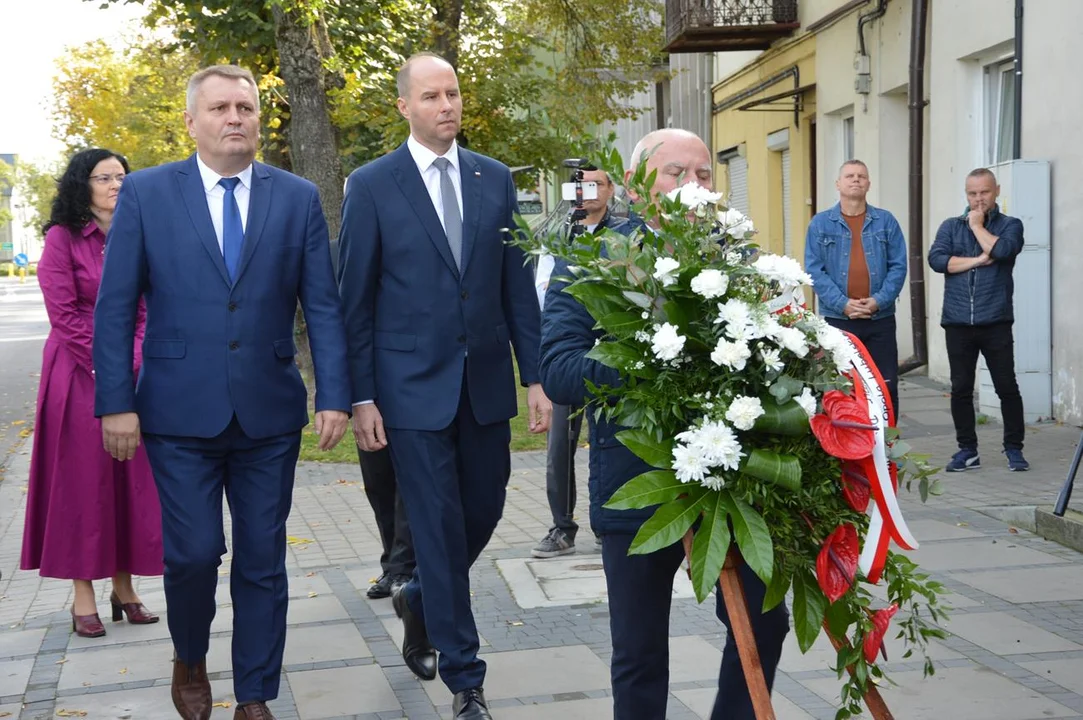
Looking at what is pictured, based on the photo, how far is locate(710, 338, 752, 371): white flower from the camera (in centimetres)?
293

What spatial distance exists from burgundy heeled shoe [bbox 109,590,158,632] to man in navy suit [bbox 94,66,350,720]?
1.51m

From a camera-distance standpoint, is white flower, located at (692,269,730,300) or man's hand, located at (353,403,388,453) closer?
white flower, located at (692,269,730,300)

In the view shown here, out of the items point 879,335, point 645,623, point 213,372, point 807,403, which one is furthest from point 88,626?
point 879,335

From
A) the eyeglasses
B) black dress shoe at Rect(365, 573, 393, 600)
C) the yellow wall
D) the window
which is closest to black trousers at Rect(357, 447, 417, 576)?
black dress shoe at Rect(365, 573, 393, 600)

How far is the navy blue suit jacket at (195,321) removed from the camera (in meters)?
4.40

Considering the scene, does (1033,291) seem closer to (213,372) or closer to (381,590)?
(381,590)

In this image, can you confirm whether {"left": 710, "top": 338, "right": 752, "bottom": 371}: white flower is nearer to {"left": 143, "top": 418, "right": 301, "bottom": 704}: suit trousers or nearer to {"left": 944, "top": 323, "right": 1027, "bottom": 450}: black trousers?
{"left": 143, "top": 418, "right": 301, "bottom": 704}: suit trousers

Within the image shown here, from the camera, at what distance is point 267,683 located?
4.38m

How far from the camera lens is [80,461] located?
586cm

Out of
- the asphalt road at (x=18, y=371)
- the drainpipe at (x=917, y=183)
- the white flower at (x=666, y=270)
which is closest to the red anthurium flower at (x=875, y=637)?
the white flower at (x=666, y=270)

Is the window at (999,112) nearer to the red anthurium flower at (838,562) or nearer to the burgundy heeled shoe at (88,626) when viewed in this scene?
the burgundy heeled shoe at (88,626)

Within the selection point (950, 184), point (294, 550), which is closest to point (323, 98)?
point (950, 184)

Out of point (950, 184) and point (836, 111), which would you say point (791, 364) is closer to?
point (950, 184)

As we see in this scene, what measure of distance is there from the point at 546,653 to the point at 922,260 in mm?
10796
